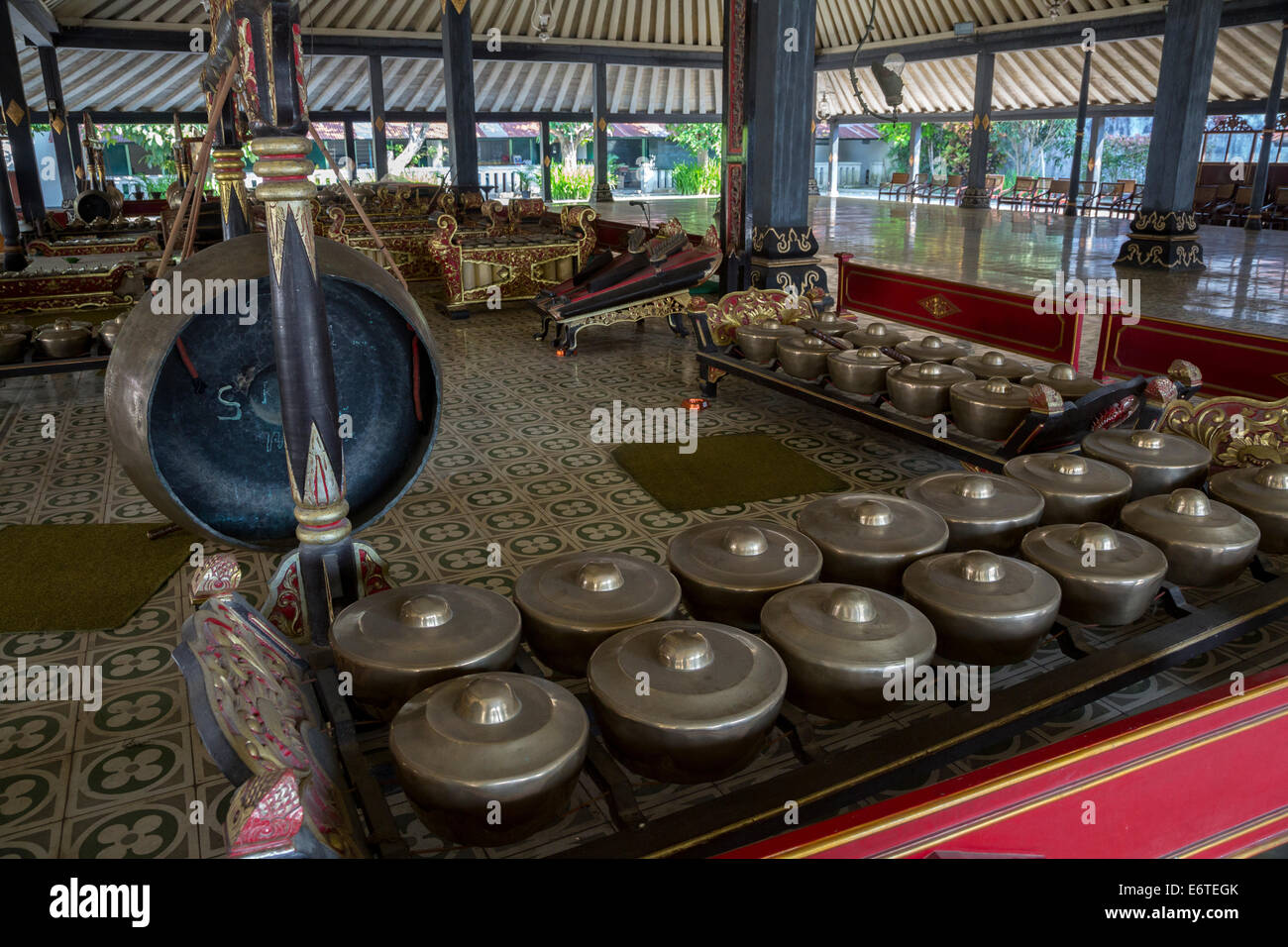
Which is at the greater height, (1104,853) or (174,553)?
(1104,853)

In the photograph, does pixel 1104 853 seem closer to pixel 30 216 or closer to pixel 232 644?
pixel 232 644

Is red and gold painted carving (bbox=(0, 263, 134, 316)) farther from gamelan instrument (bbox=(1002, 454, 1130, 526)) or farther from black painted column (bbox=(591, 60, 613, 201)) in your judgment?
black painted column (bbox=(591, 60, 613, 201))

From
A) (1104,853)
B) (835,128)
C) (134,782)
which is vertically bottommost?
(134,782)

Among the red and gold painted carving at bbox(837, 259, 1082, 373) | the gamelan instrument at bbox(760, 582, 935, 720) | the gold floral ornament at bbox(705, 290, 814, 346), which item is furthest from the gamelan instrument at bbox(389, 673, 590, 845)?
the red and gold painted carving at bbox(837, 259, 1082, 373)

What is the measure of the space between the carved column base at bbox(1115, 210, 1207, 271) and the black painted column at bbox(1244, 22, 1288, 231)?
167 inches

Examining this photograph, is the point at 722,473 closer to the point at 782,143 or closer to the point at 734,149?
the point at 782,143

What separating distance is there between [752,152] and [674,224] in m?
0.83

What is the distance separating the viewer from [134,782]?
66.0 inches

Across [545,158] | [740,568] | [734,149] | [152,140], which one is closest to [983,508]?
[740,568]

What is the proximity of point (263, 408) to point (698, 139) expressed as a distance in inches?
812

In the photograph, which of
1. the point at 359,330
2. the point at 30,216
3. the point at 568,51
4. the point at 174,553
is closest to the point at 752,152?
the point at 359,330

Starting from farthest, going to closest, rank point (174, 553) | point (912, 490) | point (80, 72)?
point (80, 72) → point (174, 553) → point (912, 490)

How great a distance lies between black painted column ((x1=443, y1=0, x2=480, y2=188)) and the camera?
9.30m

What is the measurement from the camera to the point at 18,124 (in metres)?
8.99
